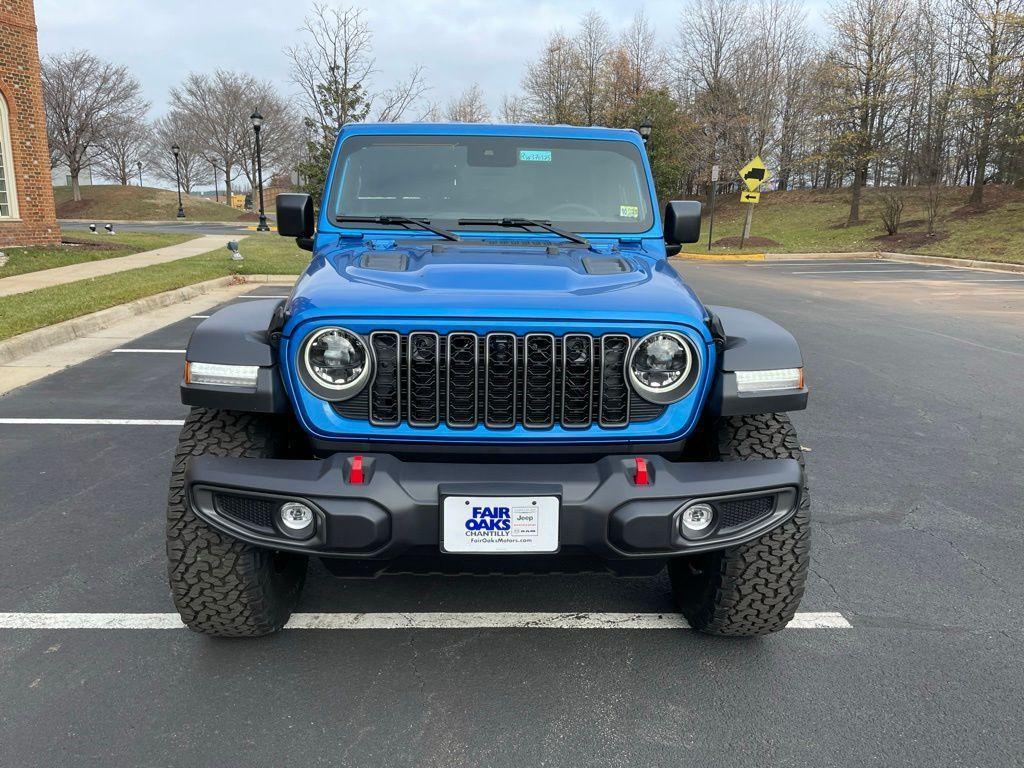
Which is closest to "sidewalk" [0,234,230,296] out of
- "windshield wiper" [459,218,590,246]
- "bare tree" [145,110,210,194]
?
"windshield wiper" [459,218,590,246]

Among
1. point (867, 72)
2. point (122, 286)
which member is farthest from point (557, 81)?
point (122, 286)

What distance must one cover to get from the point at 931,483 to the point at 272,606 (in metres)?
3.82

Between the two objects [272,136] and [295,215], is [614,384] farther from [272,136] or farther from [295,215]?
[272,136]

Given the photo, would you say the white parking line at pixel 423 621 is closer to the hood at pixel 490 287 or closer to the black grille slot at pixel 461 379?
the black grille slot at pixel 461 379

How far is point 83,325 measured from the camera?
28.1 feet

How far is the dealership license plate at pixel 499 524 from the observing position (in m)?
2.24

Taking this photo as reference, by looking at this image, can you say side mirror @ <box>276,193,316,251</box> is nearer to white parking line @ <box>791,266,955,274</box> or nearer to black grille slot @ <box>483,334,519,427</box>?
black grille slot @ <box>483,334,519,427</box>

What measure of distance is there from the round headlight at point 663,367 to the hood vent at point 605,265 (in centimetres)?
47

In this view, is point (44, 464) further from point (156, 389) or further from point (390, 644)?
point (390, 644)

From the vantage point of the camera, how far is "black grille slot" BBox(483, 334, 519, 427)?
7.75 feet

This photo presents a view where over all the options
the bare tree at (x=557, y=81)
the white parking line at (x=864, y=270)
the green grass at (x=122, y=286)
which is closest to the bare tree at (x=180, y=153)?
the bare tree at (x=557, y=81)

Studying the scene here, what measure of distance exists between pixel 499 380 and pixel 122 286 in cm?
1079

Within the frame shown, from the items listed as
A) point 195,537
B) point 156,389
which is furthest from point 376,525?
point 156,389

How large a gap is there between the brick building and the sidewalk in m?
1.62
